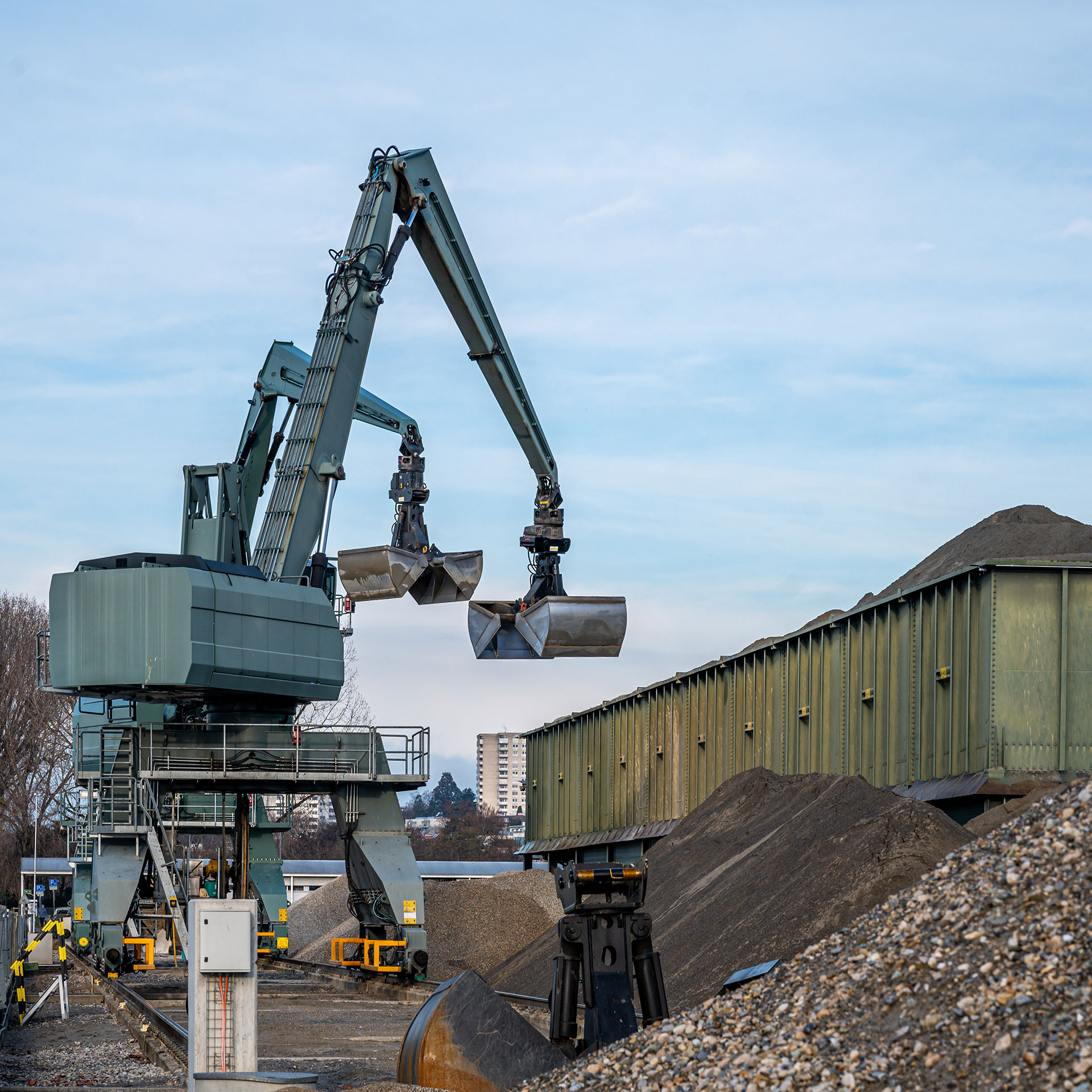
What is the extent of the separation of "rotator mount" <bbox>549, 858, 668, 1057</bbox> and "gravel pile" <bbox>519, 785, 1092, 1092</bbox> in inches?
32.5

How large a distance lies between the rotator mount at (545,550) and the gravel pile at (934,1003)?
15.3 metres

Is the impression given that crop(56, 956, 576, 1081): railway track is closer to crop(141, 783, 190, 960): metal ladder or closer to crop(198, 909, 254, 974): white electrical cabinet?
crop(141, 783, 190, 960): metal ladder

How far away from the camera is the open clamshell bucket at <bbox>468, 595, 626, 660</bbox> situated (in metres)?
22.9

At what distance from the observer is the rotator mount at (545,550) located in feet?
78.5

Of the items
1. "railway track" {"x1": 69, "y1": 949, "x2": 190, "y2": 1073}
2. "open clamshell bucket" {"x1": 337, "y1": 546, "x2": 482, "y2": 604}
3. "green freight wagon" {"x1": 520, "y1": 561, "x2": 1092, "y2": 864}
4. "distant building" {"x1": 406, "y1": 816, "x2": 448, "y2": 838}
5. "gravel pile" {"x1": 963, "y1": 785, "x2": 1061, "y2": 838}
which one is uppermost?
"open clamshell bucket" {"x1": 337, "y1": 546, "x2": 482, "y2": 604}

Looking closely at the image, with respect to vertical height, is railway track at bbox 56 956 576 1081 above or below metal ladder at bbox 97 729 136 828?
below

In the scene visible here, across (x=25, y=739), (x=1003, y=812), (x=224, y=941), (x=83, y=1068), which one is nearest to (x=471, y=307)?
(x=1003, y=812)

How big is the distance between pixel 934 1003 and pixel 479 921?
22300 millimetres

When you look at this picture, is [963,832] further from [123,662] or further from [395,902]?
[123,662]

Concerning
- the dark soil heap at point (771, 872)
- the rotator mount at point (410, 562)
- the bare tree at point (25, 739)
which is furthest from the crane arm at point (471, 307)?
the bare tree at point (25, 739)

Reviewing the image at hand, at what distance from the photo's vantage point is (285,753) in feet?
78.7

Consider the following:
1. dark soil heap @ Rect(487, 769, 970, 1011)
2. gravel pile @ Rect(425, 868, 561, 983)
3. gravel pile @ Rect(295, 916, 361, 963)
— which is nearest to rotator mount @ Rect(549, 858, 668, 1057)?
dark soil heap @ Rect(487, 769, 970, 1011)

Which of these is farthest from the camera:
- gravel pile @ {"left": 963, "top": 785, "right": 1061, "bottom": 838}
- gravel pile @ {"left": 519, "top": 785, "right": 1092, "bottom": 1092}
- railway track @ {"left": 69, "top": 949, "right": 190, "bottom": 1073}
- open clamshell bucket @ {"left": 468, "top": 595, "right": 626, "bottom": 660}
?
open clamshell bucket @ {"left": 468, "top": 595, "right": 626, "bottom": 660}

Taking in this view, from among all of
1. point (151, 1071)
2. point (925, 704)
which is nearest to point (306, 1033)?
point (151, 1071)
